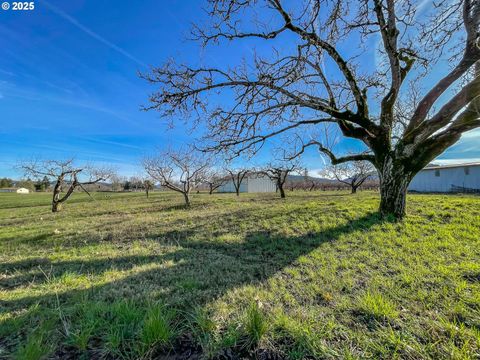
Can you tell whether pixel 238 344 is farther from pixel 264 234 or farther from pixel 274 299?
pixel 264 234

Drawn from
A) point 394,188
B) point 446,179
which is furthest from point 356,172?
point 394,188

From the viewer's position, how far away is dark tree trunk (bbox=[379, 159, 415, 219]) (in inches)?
265

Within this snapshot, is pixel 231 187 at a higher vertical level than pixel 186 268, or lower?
higher

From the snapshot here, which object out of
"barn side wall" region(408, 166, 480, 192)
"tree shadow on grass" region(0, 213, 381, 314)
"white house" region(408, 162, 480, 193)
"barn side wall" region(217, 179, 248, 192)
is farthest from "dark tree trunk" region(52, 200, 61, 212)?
"barn side wall" region(217, 179, 248, 192)

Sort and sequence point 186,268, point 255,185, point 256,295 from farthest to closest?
point 255,185 → point 186,268 → point 256,295

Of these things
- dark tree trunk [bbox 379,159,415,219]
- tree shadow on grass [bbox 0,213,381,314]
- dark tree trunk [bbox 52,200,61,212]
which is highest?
dark tree trunk [bbox 379,159,415,219]

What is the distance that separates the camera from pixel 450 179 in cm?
2392

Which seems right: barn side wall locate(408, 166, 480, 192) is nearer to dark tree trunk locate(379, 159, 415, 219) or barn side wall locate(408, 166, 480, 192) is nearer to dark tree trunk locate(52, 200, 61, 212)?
dark tree trunk locate(379, 159, 415, 219)

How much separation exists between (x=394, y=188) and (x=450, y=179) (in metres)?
24.0

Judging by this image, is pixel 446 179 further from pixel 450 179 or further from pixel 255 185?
pixel 255 185

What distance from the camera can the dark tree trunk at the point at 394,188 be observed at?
674 cm

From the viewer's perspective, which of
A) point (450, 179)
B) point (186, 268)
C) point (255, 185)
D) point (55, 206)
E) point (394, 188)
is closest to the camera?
point (186, 268)

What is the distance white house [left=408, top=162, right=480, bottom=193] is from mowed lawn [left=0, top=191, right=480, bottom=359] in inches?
844

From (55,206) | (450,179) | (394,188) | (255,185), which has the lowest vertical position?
(55,206)
